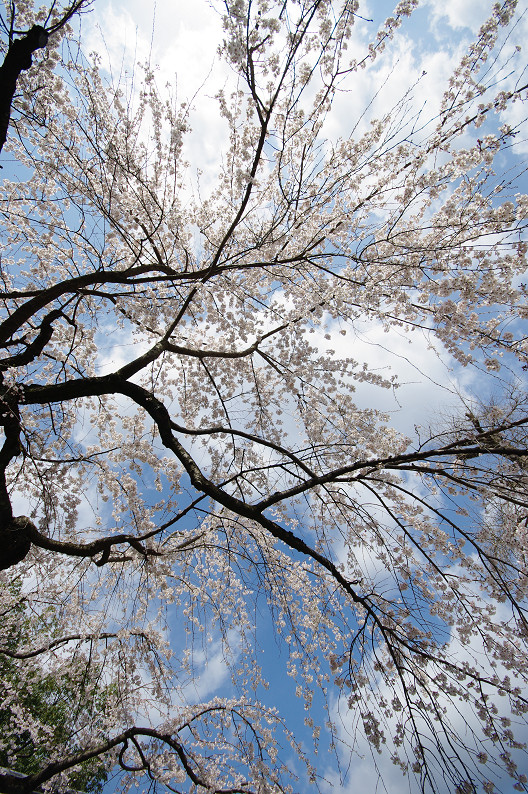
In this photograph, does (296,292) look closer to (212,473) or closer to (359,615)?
(212,473)

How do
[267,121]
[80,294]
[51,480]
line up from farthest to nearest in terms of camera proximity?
[51,480] → [80,294] → [267,121]

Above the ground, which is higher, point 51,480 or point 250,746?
point 51,480

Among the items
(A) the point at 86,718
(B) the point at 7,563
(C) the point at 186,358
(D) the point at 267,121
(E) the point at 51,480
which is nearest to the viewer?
(D) the point at 267,121

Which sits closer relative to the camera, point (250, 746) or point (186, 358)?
point (250, 746)

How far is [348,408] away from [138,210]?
3869 millimetres

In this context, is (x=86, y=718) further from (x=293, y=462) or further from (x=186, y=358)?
(x=186, y=358)

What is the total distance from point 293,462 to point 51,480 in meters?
3.15

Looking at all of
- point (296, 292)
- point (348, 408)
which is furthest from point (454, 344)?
point (296, 292)

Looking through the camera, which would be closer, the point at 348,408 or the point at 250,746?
the point at 348,408

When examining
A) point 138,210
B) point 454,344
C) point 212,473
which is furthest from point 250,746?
point 138,210

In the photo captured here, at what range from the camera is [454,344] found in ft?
15.4

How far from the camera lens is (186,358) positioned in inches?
255

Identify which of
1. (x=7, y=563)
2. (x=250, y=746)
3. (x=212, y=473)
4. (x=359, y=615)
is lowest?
(x=250, y=746)

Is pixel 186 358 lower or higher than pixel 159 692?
higher
